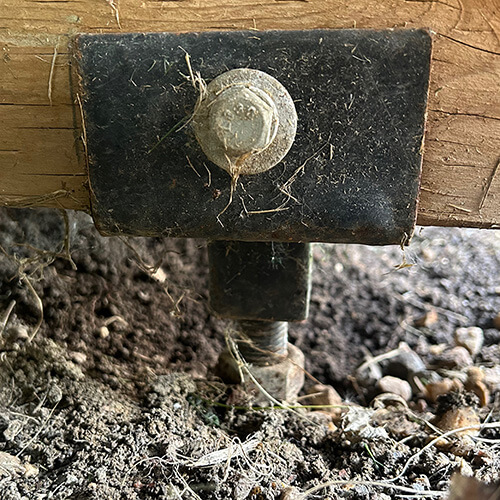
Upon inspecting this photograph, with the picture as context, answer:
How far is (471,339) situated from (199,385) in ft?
3.22

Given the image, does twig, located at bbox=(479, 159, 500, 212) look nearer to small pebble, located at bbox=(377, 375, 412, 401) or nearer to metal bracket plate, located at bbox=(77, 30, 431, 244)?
metal bracket plate, located at bbox=(77, 30, 431, 244)

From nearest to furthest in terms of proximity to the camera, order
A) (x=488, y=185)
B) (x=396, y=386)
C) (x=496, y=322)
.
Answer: (x=488, y=185) < (x=396, y=386) < (x=496, y=322)

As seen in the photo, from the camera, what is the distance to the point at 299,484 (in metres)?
1.15

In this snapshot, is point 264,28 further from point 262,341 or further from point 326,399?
point 326,399

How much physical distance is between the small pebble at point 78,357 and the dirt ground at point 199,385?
11mm

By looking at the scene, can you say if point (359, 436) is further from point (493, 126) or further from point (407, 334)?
point (407, 334)

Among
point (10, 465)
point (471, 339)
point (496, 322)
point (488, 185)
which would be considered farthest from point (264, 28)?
point (496, 322)

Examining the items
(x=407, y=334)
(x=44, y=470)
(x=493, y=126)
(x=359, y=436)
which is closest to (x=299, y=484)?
(x=359, y=436)

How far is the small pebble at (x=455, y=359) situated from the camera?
1861 millimetres

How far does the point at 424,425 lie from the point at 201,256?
1060 millimetres

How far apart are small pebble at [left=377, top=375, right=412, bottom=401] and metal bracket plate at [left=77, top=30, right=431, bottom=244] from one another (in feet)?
2.70

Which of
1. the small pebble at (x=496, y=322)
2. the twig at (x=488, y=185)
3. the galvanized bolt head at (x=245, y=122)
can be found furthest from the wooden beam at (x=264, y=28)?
the small pebble at (x=496, y=322)

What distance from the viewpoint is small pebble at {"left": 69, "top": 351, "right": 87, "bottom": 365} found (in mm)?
1474

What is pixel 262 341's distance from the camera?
1.54 meters
